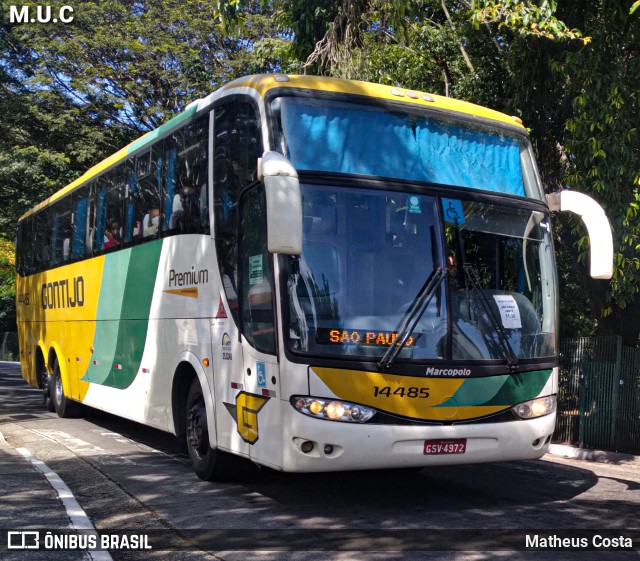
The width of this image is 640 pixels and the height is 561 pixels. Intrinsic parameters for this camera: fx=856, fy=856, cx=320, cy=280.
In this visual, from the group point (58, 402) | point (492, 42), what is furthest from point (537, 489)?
point (58, 402)

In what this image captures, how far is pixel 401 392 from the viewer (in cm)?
677

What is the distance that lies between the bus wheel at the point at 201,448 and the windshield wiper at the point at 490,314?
290 centimetres

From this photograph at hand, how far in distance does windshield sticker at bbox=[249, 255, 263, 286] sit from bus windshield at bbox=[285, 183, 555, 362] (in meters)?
0.46

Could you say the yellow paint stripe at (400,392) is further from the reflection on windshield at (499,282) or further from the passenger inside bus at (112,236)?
the passenger inside bus at (112,236)

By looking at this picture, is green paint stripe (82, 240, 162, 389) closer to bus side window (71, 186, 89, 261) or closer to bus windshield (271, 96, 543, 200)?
bus side window (71, 186, 89, 261)

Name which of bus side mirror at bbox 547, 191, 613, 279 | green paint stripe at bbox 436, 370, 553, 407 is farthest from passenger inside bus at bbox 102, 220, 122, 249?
bus side mirror at bbox 547, 191, 613, 279

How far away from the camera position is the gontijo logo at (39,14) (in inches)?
1065

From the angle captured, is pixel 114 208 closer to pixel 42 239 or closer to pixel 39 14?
pixel 42 239

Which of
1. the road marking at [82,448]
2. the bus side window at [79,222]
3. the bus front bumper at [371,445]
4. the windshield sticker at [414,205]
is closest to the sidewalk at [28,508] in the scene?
the road marking at [82,448]

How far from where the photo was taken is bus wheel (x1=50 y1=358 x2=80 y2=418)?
14766 millimetres

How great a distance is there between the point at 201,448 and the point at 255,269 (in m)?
2.34

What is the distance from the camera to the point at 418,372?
6.82 metres

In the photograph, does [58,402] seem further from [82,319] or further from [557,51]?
[557,51]

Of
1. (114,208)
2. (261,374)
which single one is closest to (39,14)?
(114,208)
